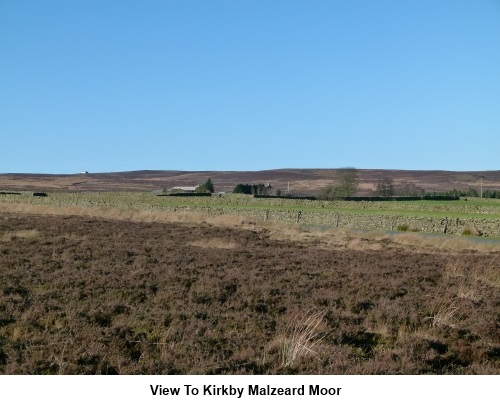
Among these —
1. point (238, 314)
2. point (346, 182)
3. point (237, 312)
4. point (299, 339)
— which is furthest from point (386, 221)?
point (346, 182)

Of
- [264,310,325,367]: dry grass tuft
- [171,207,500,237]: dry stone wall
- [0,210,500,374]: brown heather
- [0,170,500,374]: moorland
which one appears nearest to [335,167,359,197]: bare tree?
[171,207,500,237]: dry stone wall

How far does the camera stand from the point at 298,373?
280 inches

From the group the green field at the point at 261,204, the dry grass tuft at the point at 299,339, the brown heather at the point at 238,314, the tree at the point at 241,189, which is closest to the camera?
the brown heather at the point at 238,314

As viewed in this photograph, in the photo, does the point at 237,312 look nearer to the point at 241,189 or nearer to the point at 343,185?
the point at 343,185

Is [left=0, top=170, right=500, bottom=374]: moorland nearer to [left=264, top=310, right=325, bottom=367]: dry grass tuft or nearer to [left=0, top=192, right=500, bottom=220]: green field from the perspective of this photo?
[left=264, top=310, right=325, bottom=367]: dry grass tuft

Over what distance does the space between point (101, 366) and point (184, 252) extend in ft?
39.1

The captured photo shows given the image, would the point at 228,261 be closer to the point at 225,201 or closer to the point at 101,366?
the point at 101,366

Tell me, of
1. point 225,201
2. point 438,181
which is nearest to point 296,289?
point 225,201

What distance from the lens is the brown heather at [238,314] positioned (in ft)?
24.3

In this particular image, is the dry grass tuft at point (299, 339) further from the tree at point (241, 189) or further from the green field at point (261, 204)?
the tree at point (241, 189)

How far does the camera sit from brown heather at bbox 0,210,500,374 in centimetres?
740

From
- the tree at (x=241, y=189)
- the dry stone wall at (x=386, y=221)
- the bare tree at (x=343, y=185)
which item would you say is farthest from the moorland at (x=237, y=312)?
the tree at (x=241, y=189)

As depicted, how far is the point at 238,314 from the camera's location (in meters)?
9.97

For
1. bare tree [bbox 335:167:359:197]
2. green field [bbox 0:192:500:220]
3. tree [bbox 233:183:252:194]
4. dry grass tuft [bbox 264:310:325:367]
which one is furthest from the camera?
tree [bbox 233:183:252:194]
